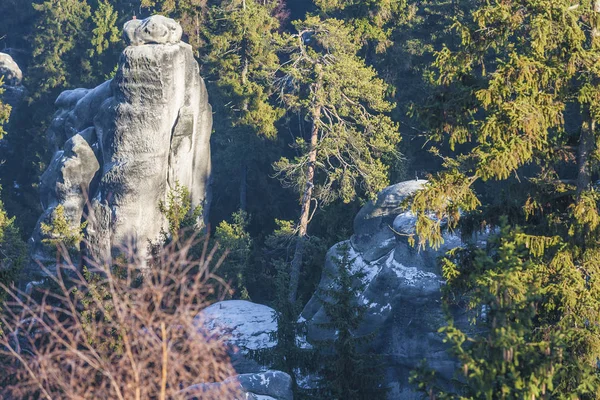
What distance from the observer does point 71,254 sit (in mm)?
20547

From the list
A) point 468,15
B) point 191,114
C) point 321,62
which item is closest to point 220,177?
point 191,114

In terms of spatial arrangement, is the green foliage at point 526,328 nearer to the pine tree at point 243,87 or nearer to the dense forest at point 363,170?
the dense forest at point 363,170

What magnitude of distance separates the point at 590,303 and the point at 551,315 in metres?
0.71

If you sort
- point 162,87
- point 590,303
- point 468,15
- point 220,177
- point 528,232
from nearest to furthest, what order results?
point 590,303 < point 528,232 < point 468,15 < point 162,87 < point 220,177

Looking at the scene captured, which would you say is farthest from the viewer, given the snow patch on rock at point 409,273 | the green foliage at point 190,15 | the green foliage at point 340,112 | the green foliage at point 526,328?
the green foliage at point 190,15

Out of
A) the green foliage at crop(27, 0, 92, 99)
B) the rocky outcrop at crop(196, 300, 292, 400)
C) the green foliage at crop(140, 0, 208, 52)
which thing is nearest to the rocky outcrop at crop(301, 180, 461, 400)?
the rocky outcrop at crop(196, 300, 292, 400)

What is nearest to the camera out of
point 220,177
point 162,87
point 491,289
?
point 491,289

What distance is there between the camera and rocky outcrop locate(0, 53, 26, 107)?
134 ft

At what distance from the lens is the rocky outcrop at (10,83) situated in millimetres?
40969

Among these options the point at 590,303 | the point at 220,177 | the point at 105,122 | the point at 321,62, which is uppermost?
the point at 321,62

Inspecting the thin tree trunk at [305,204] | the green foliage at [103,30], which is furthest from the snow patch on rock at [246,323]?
the green foliage at [103,30]

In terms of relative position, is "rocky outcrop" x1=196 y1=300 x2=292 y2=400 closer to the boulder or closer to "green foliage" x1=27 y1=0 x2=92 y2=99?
the boulder

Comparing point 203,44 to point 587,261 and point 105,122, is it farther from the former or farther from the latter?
point 587,261

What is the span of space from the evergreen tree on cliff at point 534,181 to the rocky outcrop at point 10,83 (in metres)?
34.8
